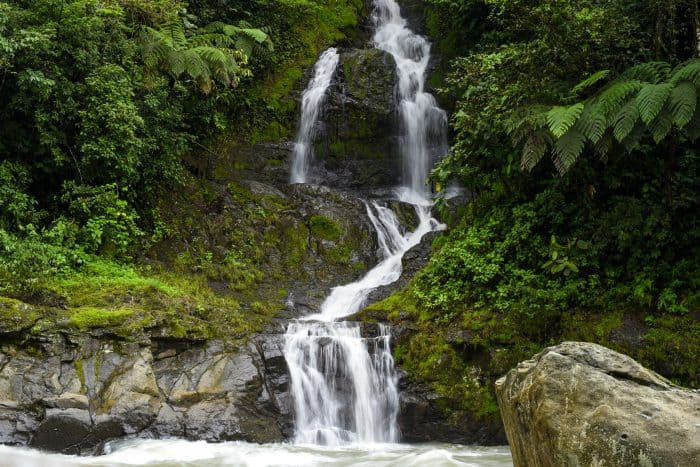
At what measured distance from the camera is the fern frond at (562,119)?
6.27 metres

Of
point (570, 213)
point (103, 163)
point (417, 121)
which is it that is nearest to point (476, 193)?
point (570, 213)

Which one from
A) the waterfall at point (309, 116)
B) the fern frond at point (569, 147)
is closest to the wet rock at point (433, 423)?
Result: the fern frond at point (569, 147)

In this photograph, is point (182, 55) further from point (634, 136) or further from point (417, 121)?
point (634, 136)

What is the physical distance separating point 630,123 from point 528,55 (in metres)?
2.57

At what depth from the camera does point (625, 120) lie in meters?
6.14

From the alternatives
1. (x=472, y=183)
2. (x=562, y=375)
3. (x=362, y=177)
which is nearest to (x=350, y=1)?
(x=362, y=177)

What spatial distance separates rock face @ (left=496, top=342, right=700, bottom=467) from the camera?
326cm

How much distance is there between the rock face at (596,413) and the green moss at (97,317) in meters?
5.76

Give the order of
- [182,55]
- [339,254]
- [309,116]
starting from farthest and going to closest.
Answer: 1. [309,116]
2. [339,254]
3. [182,55]

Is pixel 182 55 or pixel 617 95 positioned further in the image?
pixel 182 55

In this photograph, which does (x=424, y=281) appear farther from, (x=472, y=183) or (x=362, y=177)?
(x=362, y=177)

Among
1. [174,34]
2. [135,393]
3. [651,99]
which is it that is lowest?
[135,393]

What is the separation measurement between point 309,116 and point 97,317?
10.2m

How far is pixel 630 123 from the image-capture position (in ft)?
20.0
